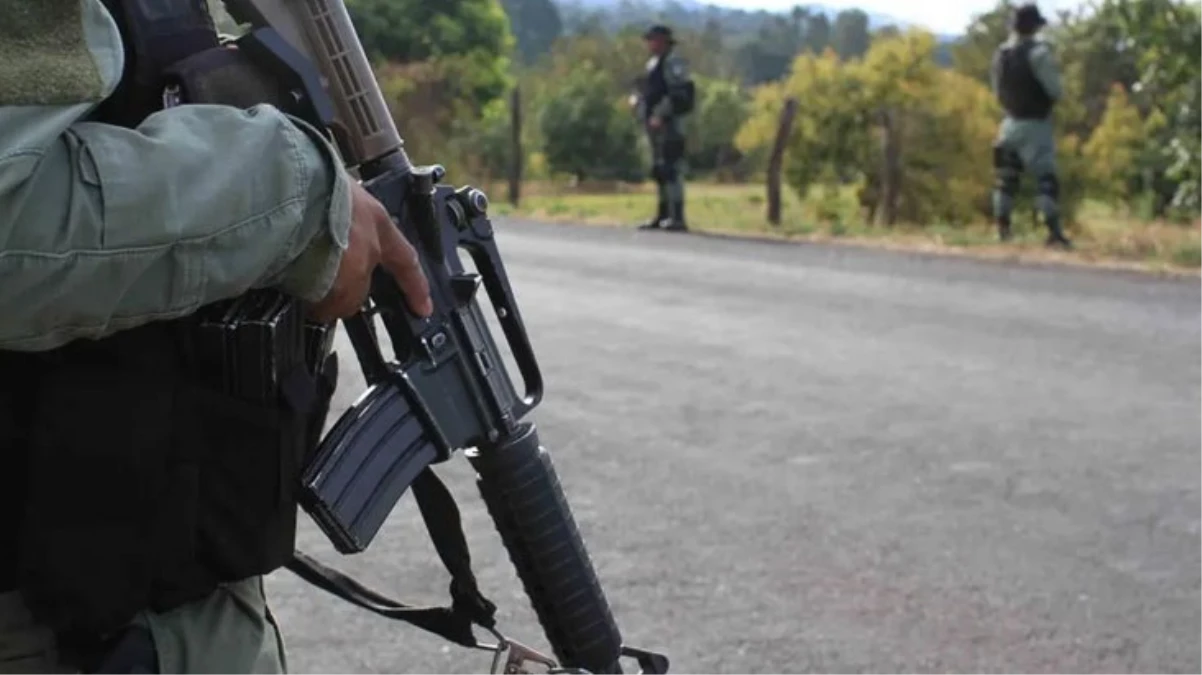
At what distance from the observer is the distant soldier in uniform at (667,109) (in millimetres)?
14875

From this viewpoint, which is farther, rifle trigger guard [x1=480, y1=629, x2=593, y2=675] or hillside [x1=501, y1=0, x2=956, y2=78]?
hillside [x1=501, y1=0, x2=956, y2=78]

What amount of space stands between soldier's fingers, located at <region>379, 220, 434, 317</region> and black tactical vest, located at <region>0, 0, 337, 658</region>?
0.11m

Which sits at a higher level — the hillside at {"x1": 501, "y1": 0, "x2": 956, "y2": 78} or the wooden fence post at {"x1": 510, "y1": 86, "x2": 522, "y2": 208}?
the wooden fence post at {"x1": 510, "y1": 86, "x2": 522, "y2": 208}

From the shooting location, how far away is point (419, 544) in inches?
172

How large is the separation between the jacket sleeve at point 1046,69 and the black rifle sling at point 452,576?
11.1 metres

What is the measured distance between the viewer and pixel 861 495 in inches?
188

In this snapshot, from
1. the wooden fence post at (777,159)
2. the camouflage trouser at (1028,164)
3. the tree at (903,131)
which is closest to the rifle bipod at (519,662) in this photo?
the camouflage trouser at (1028,164)

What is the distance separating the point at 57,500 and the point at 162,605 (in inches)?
5.9

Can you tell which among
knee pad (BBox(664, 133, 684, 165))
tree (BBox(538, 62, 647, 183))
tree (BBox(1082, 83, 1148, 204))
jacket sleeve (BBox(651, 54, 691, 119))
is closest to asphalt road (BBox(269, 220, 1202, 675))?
knee pad (BBox(664, 133, 684, 165))

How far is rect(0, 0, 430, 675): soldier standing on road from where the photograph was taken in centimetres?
130

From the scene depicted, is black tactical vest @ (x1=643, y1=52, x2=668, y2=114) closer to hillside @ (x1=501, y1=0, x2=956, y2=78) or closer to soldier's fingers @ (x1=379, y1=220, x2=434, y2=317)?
soldier's fingers @ (x1=379, y1=220, x2=434, y2=317)

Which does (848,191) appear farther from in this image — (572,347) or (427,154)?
(572,347)

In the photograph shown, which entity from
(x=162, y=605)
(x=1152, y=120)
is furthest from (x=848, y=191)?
(x=162, y=605)

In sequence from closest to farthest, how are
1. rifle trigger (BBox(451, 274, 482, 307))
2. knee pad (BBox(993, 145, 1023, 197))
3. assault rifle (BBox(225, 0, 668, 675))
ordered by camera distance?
assault rifle (BBox(225, 0, 668, 675)) → rifle trigger (BBox(451, 274, 482, 307)) → knee pad (BBox(993, 145, 1023, 197))
